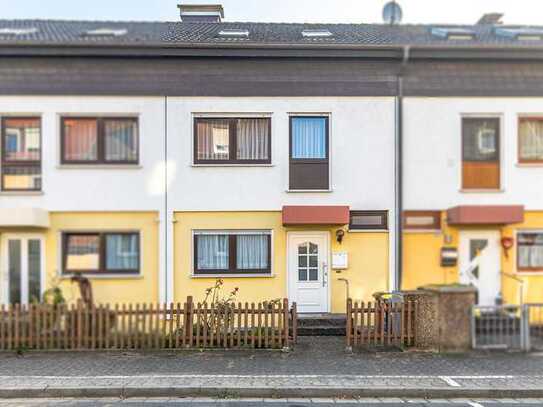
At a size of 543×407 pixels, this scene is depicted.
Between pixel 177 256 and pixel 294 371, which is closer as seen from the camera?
pixel 294 371

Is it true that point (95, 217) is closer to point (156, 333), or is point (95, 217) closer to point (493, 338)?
point (156, 333)

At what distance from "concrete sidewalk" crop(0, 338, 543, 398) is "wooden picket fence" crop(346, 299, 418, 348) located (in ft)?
1.12

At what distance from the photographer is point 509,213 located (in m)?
10.6

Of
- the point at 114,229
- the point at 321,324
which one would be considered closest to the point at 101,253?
the point at 114,229

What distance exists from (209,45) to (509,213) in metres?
8.27

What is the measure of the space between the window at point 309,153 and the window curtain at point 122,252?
4.22m

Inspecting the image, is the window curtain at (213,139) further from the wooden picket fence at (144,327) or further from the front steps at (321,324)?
the front steps at (321,324)

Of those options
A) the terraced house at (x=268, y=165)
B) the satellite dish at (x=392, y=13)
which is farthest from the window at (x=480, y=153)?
the satellite dish at (x=392, y=13)

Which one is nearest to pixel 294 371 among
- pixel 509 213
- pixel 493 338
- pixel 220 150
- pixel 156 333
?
pixel 156 333

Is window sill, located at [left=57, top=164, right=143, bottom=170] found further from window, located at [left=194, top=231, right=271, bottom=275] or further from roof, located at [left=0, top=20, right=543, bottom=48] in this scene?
roof, located at [left=0, top=20, right=543, bottom=48]

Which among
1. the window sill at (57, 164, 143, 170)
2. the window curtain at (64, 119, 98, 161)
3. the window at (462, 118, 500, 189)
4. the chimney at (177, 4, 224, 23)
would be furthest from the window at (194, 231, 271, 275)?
the chimney at (177, 4, 224, 23)

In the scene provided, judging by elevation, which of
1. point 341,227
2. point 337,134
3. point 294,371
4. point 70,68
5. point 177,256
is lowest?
point 294,371

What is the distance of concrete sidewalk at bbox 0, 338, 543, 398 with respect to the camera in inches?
264

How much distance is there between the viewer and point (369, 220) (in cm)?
1123
